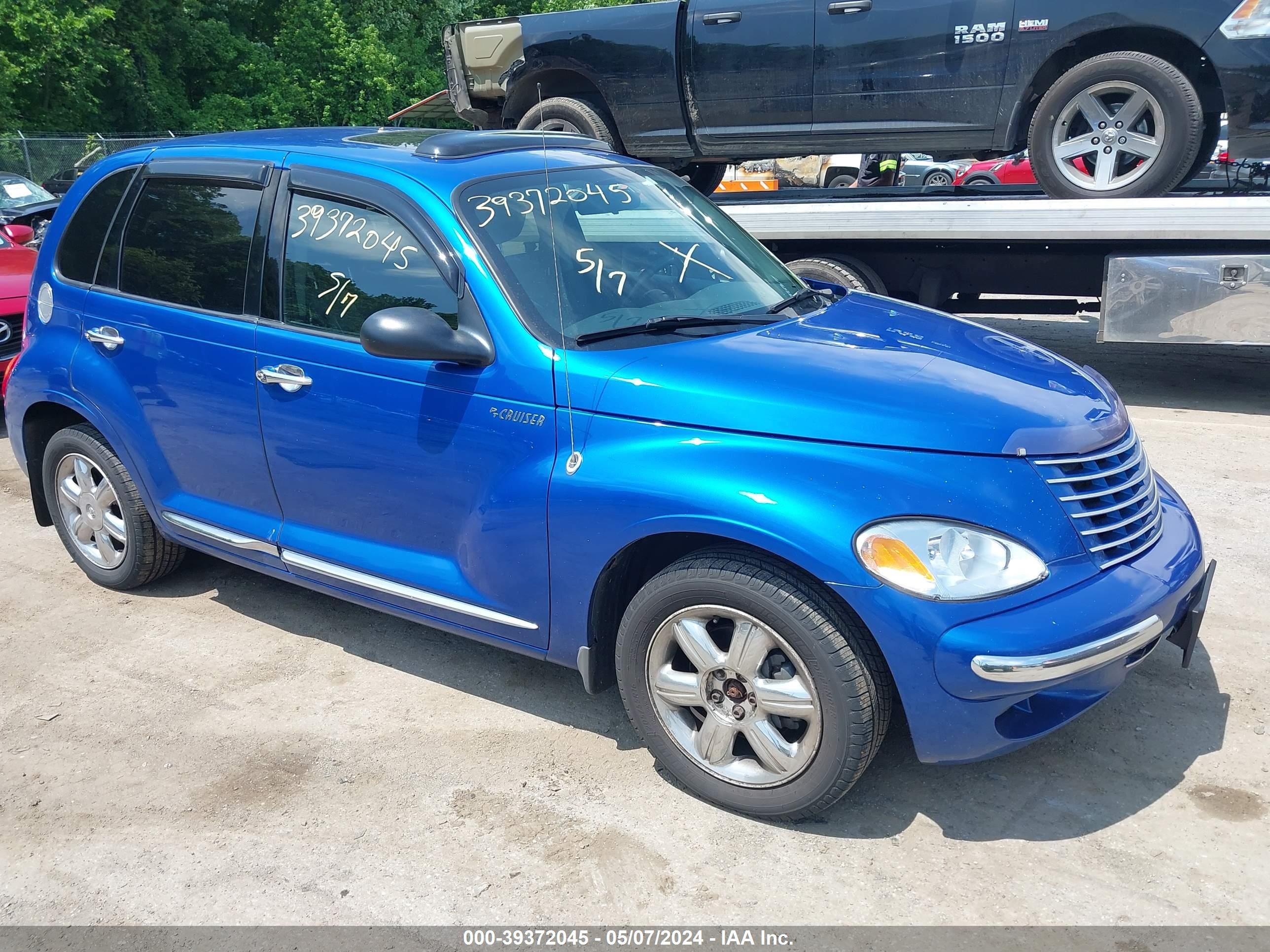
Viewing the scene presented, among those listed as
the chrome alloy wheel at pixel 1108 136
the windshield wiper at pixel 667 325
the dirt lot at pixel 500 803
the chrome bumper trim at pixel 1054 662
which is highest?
the chrome alloy wheel at pixel 1108 136

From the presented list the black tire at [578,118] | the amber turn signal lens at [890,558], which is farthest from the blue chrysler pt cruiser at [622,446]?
the black tire at [578,118]

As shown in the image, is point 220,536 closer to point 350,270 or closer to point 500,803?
point 350,270

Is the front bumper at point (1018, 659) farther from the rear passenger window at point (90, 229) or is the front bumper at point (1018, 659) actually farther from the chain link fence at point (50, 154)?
the chain link fence at point (50, 154)

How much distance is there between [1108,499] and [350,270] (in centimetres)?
244

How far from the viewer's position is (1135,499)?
3.11m

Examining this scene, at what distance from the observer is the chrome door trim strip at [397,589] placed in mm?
3412

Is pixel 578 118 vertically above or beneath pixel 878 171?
above

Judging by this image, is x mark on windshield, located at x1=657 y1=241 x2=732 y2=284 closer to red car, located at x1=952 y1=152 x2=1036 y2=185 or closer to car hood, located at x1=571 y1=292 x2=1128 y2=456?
car hood, located at x1=571 y1=292 x2=1128 y2=456

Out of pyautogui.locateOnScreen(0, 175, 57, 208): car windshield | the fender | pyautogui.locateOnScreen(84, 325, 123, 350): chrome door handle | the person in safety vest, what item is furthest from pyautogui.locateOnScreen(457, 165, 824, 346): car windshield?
pyautogui.locateOnScreen(0, 175, 57, 208): car windshield

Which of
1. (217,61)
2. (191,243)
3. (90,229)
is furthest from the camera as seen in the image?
(217,61)

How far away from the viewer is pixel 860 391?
297 cm

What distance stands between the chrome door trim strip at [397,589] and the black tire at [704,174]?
22.6 feet

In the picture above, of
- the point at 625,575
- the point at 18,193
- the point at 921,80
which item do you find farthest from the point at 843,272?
the point at 18,193

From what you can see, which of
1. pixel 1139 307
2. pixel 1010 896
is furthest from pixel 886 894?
pixel 1139 307
